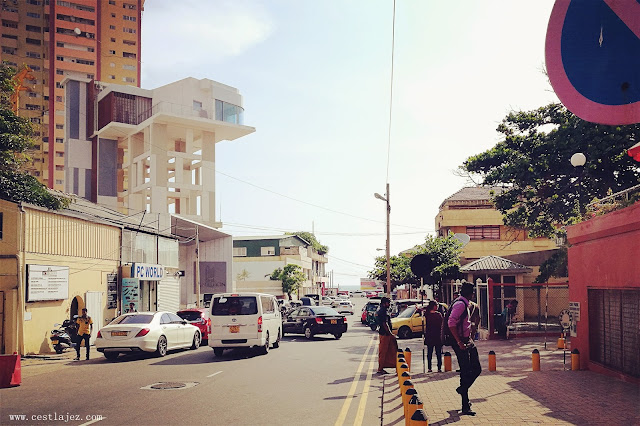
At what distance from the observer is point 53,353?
22.3 metres

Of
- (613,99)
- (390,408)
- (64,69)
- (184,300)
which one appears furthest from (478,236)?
(64,69)

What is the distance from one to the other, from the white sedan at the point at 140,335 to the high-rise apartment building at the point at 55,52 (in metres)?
87.6

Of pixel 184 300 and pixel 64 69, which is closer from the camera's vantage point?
pixel 184 300

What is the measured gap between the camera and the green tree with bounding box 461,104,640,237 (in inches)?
862

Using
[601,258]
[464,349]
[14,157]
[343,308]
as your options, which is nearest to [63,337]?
[14,157]

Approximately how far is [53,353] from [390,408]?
53.0 ft

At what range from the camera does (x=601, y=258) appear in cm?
1333

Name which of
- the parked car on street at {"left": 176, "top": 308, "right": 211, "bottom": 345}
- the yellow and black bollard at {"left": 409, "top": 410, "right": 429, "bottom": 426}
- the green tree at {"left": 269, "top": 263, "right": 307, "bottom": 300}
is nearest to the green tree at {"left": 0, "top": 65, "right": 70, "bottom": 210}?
the parked car on street at {"left": 176, "top": 308, "right": 211, "bottom": 345}

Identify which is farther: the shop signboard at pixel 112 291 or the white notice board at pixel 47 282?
the shop signboard at pixel 112 291

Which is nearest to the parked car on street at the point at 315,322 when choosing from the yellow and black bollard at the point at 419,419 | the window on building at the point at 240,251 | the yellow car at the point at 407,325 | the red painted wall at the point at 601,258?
the yellow car at the point at 407,325

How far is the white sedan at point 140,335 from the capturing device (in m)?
18.7

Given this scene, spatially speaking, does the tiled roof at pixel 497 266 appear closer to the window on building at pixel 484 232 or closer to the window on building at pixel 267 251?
the window on building at pixel 484 232

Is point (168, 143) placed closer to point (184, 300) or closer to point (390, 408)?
point (184, 300)

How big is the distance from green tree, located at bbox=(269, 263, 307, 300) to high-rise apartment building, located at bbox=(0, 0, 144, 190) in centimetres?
4136
